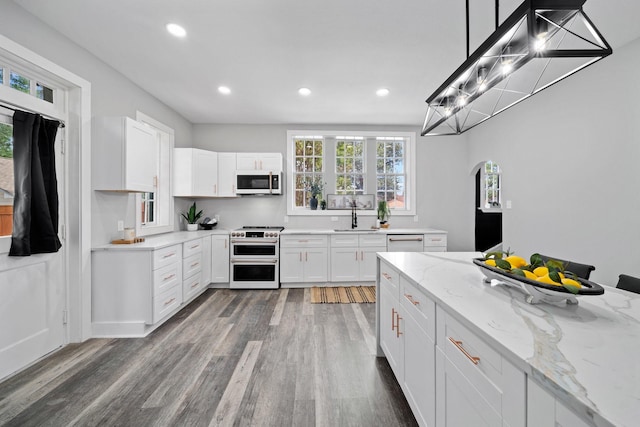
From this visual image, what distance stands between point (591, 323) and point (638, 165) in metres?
2.64

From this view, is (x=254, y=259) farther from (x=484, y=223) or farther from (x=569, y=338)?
(x=484, y=223)

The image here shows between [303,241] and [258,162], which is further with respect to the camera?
[258,162]

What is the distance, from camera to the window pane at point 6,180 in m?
2.07

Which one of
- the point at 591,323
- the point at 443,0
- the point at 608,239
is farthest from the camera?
the point at 608,239

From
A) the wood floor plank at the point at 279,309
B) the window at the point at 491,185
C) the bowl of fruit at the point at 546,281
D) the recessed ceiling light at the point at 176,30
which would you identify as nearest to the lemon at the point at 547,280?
the bowl of fruit at the point at 546,281

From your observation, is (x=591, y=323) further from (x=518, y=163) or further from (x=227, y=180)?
(x=227, y=180)

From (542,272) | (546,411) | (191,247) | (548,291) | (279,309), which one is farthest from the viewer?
(191,247)

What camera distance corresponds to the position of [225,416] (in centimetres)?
171

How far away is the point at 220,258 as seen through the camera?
4.33 m

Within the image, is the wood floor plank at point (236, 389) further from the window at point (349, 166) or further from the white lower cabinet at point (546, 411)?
the window at point (349, 166)

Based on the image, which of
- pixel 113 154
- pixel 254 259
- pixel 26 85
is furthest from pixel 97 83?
pixel 254 259

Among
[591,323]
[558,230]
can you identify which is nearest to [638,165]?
[558,230]

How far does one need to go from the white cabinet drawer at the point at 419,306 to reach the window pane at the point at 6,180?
2943mm

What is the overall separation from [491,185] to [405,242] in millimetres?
3209
